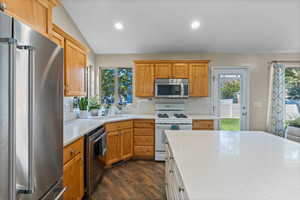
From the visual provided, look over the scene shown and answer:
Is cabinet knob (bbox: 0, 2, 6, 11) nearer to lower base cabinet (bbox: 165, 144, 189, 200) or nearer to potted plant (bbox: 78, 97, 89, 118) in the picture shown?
lower base cabinet (bbox: 165, 144, 189, 200)

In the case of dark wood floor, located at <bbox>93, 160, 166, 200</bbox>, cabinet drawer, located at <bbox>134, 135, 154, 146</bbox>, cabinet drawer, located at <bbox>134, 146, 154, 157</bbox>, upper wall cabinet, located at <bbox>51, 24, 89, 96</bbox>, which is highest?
upper wall cabinet, located at <bbox>51, 24, 89, 96</bbox>

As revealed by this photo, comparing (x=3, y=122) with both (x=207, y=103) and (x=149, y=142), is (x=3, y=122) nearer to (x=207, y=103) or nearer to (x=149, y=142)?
(x=149, y=142)

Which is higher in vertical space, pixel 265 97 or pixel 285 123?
pixel 265 97

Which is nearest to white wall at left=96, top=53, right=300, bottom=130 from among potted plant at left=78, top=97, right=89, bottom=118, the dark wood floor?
potted plant at left=78, top=97, right=89, bottom=118

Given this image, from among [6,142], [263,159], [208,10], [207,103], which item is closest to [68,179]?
[6,142]

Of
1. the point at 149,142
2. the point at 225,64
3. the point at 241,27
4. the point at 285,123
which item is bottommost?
the point at 149,142

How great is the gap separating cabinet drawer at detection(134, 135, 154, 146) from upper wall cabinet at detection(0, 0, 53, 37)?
2.88 metres

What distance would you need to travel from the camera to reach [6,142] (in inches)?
35.3

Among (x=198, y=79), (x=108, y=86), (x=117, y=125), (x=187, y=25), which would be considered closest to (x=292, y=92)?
(x=198, y=79)

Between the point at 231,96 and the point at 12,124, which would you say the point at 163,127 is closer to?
the point at 231,96

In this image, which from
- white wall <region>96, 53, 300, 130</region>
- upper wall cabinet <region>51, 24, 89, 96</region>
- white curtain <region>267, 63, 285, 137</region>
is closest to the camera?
upper wall cabinet <region>51, 24, 89, 96</region>

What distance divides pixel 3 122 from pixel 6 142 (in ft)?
0.30

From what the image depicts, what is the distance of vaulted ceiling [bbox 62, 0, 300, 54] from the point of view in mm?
3500

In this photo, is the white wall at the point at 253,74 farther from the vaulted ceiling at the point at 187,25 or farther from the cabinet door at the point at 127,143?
the cabinet door at the point at 127,143
